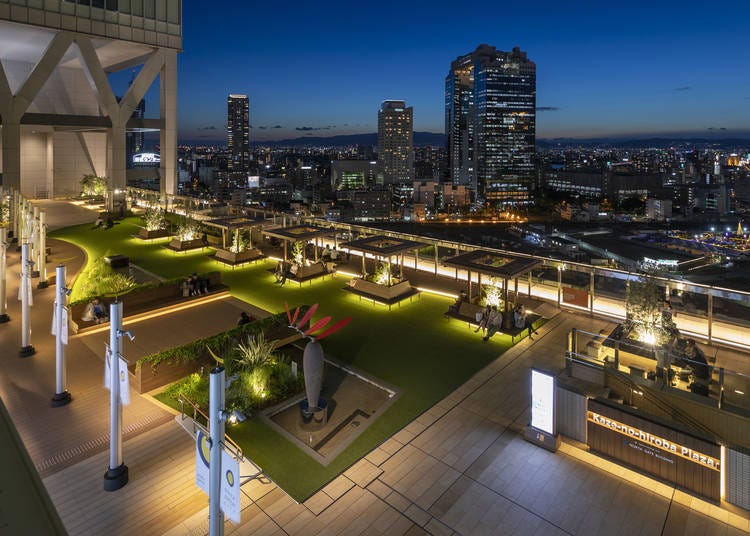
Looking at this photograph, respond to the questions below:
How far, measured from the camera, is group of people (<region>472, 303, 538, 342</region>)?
12852mm

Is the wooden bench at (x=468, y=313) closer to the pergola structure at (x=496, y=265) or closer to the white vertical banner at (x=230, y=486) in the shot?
the pergola structure at (x=496, y=265)

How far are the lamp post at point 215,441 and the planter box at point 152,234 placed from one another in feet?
78.9

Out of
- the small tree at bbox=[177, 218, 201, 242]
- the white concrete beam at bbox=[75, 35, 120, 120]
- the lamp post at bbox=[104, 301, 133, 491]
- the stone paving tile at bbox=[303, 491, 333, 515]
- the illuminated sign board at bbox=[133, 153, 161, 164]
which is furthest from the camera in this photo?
the illuminated sign board at bbox=[133, 153, 161, 164]

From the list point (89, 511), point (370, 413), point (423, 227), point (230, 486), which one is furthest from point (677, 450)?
point (423, 227)

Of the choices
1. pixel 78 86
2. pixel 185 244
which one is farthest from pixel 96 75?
pixel 185 244

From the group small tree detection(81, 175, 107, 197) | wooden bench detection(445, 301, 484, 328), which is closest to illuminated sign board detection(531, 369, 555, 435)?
wooden bench detection(445, 301, 484, 328)

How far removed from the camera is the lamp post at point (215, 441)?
467 centimetres

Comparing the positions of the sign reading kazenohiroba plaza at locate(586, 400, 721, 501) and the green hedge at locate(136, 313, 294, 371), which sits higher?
the green hedge at locate(136, 313, 294, 371)

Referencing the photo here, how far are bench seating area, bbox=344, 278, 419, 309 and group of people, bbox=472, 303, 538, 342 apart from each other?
3.37 m

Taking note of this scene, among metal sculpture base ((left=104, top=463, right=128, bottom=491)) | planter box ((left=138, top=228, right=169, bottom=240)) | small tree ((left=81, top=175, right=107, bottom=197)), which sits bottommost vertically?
metal sculpture base ((left=104, top=463, right=128, bottom=491))

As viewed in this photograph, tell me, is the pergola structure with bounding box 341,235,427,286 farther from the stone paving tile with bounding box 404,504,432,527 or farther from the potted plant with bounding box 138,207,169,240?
the potted plant with bounding box 138,207,169,240

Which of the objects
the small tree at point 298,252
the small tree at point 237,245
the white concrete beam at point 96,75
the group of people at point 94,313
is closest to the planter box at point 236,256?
the small tree at point 237,245

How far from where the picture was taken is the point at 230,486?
4625 millimetres

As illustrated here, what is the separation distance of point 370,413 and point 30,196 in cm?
4440
